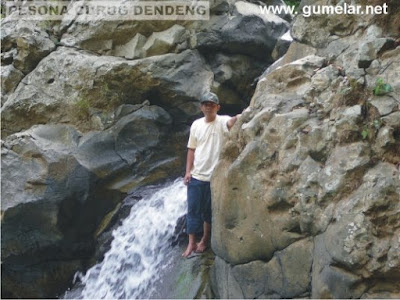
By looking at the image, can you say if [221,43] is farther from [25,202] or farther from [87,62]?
[25,202]

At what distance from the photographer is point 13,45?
1041 centimetres

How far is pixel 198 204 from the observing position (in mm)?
6797

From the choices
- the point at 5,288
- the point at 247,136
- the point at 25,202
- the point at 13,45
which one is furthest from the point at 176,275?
the point at 13,45

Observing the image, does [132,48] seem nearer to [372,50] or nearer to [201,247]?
[201,247]

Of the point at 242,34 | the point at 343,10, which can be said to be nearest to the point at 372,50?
the point at 343,10

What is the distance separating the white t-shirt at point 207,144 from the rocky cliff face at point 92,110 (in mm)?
2859

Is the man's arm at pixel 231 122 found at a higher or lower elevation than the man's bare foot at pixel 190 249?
higher

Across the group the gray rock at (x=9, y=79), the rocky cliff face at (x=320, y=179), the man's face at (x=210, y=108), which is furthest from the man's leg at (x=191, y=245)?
the gray rock at (x=9, y=79)

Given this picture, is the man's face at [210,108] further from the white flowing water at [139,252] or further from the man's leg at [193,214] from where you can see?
the white flowing water at [139,252]

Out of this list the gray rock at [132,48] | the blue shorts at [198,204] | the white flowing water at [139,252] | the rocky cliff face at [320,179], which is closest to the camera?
the rocky cliff face at [320,179]

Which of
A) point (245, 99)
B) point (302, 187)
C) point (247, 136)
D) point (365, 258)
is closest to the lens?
point (365, 258)

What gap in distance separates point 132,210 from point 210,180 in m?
2.66

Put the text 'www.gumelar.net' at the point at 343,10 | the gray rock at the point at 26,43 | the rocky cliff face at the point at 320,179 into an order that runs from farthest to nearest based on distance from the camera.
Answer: the gray rock at the point at 26,43
the text 'www.gumelar.net' at the point at 343,10
the rocky cliff face at the point at 320,179

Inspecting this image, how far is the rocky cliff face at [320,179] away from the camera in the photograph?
4410mm
